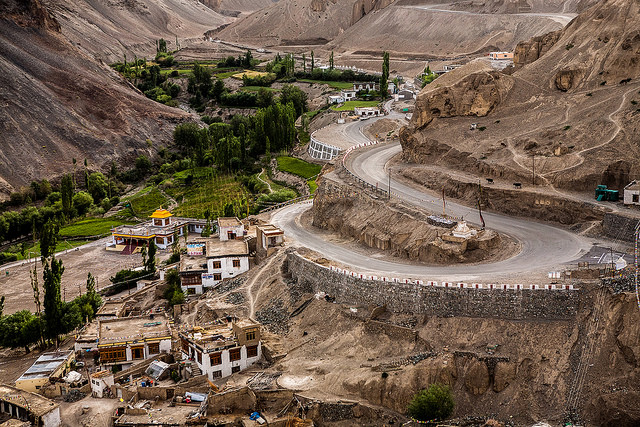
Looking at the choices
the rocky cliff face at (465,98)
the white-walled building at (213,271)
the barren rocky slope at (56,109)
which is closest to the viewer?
the white-walled building at (213,271)

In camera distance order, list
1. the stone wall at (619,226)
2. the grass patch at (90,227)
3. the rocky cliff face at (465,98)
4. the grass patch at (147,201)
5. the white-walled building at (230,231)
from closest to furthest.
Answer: the stone wall at (619,226) → the rocky cliff face at (465,98) → the white-walled building at (230,231) → the grass patch at (90,227) → the grass patch at (147,201)

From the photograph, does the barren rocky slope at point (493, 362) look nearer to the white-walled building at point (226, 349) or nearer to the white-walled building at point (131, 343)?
the white-walled building at point (226, 349)

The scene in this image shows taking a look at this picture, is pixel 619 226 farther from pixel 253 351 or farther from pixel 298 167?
A: pixel 298 167

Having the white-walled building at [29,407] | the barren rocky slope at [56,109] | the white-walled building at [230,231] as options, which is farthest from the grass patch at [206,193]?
the white-walled building at [29,407]

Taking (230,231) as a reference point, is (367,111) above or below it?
above

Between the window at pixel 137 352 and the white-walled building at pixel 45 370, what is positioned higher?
the window at pixel 137 352

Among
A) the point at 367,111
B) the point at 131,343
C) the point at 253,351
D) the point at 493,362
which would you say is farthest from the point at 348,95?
the point at 493,362
